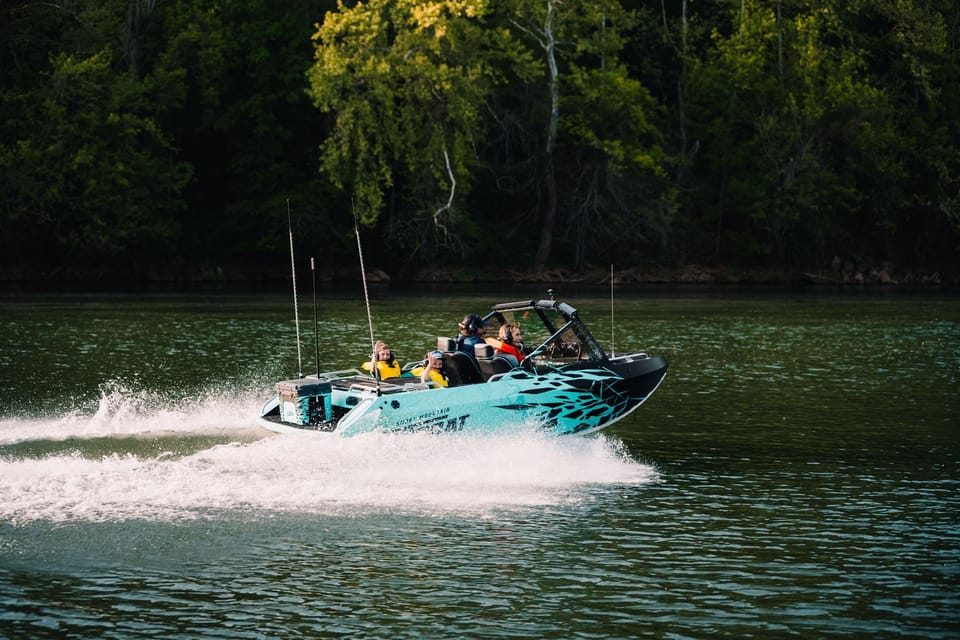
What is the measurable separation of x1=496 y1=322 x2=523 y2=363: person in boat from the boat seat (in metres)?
0.39

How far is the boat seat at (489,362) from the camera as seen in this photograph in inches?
683

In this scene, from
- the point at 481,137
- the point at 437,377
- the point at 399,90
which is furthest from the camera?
the point at 481,137

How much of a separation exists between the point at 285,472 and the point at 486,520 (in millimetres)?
2922

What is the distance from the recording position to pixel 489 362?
17406 mm

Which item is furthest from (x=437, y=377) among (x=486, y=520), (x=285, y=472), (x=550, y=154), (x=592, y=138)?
(x=550, y=154)

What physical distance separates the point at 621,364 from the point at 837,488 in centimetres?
389

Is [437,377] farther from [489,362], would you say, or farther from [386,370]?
[386,370]

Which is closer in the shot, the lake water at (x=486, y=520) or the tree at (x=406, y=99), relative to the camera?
the lake water at (x=486, y=520)

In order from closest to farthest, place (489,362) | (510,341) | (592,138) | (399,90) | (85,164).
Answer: (489,362) < (510,341) < (399,90) < (85,164) < (592,138)

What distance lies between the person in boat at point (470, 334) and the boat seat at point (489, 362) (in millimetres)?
149

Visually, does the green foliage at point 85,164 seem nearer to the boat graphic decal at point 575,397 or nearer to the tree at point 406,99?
the tree at point 406,99

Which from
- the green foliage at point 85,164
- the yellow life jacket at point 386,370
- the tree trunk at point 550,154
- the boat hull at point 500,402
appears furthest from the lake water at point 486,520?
the tree trunk at point 550,154

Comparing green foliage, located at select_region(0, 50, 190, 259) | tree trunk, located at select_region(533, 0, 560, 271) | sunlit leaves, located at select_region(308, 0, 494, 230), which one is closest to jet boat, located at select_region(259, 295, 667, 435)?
sunlit leaves, located at select_region(308, 0, 494, 230)

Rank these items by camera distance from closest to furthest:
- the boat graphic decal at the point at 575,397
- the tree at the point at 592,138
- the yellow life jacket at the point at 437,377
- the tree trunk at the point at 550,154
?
the yellow life jacket at the point at 437,377
the boat graphic decal at the point at 575,397
the tree at the point at 592,138
the tree trunk at the point at 550,154
